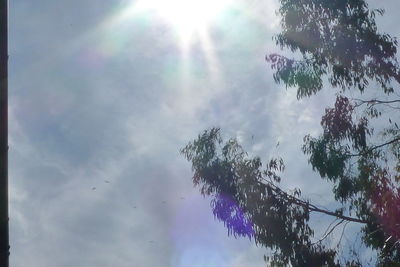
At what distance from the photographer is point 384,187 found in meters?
13.2

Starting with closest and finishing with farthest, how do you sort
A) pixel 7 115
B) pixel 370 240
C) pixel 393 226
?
1. pixel 7 115
2. pixel 393 226
3. pixel 370 240

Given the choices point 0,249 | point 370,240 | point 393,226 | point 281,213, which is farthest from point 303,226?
point 0,249

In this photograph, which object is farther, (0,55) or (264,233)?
(264,233)

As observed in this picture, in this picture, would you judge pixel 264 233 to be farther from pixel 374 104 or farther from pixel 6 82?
pixel 6 82

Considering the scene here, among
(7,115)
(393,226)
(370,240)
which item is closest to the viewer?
(7,115)

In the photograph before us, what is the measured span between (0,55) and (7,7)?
0.34 m

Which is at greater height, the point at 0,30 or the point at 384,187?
the point at 384,187

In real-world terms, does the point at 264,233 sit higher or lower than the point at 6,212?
higher

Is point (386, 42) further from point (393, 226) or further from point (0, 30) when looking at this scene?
point (0, 30)

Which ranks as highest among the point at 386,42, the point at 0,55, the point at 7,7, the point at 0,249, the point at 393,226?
the point at 386,42

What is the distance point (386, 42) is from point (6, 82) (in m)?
12.5

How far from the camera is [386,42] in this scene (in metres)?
15.0

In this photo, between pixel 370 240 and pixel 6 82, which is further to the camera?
pixel 370 240

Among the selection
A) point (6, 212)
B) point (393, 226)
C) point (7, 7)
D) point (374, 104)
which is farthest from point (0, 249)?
point (374, 104)
